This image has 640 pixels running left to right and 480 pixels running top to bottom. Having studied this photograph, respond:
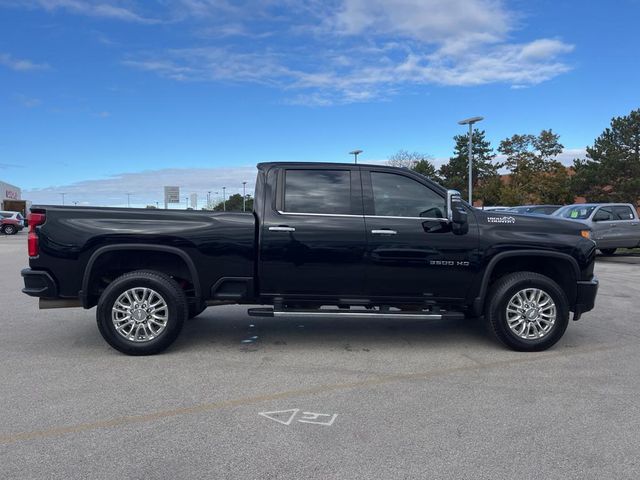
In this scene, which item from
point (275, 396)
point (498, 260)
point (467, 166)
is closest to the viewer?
point (275, 396)

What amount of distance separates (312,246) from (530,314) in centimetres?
246

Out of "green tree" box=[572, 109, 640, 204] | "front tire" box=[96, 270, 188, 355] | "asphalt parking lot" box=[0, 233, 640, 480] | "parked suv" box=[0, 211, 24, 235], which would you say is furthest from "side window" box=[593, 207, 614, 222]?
"parked suv" box=[0, 211, 24, 235]

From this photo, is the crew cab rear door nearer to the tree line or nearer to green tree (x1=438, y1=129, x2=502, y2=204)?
the tree line

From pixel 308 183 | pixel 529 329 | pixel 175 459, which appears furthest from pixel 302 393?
pixel 529 329

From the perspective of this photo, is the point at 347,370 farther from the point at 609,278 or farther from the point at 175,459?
the point at 609,278

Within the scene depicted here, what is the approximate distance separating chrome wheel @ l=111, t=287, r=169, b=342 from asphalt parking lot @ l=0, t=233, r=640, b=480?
271mm

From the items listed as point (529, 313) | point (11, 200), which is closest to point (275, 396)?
point (529, 313)

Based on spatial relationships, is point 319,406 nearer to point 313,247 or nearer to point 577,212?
point 313,247

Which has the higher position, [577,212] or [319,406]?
[577,212]

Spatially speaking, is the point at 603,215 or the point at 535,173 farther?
the point at 535,173

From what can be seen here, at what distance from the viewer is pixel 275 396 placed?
173 inches

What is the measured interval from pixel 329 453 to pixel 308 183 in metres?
3.16

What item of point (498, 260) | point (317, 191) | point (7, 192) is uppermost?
point (7, 192)

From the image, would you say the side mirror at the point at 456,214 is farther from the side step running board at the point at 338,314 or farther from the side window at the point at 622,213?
the side window at the point at 622,213
